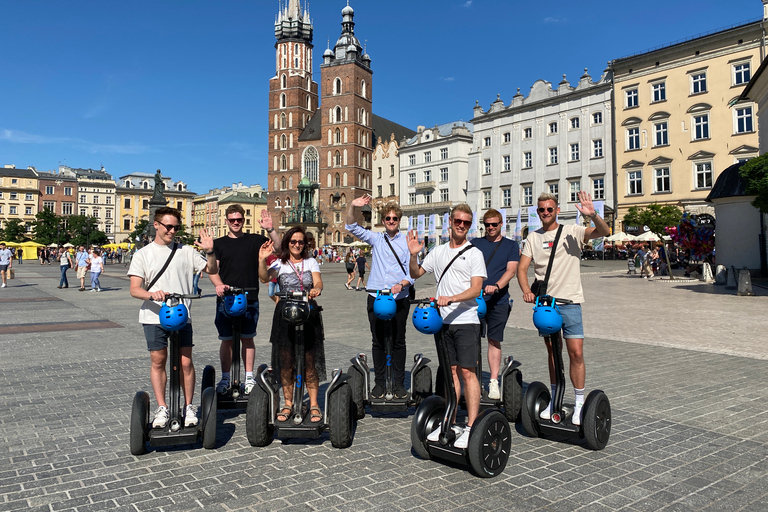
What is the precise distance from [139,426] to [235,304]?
50.1 inches

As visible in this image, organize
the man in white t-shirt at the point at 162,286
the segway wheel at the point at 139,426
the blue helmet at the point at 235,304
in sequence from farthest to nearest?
the blue helmet at the point at 235,304 → the man in white t-shirt at the point at 162,286 → the segway wheel at the point at 139,426

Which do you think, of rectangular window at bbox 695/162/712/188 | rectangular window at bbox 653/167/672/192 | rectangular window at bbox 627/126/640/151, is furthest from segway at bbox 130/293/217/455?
rectangular window at bbox 627/126/640/151

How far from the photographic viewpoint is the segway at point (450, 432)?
395 cm

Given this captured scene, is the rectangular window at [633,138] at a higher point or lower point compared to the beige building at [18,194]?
lower

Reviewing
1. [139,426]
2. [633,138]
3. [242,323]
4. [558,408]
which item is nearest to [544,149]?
[633,138]

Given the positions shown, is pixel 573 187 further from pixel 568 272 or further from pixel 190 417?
pixel 190 417

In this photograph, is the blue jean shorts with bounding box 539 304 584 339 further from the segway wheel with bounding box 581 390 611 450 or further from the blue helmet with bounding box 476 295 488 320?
the blue helmet with bounding box 476 295 488 320

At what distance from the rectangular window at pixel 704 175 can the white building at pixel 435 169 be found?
2586 cm

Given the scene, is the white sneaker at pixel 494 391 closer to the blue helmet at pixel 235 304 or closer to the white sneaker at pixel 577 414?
the white sneaker at pixel 577 414

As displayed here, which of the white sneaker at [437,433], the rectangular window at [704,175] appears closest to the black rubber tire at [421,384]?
the white sneaker at [437,433]

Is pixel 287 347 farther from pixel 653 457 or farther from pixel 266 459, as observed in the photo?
pixel 653 457

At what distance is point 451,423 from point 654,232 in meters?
30.8

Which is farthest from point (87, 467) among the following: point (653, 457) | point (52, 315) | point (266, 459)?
point (52, 315)

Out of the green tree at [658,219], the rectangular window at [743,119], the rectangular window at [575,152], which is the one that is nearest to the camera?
the green tree at [658,219]
